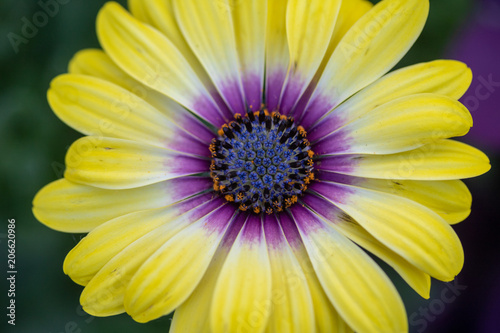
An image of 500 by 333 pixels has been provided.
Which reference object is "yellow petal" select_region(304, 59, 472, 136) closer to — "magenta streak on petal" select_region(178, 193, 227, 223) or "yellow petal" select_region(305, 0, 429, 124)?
"yellow petal" select_region(305, 0, 429, 124)

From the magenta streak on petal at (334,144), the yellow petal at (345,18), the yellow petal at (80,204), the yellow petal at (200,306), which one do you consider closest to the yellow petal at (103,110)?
the yellow petal at (80,204)

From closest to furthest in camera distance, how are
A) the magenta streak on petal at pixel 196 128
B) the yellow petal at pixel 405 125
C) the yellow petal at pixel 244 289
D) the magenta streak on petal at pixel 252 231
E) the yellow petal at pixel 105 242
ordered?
the yellow petal at pixel 244 289
the yellow petal at pixel 405 125
the yellow petal at pixel 105 242
the magenta streak on petal at pixel 252 231
the magenta streak on petal at pixel 196 128

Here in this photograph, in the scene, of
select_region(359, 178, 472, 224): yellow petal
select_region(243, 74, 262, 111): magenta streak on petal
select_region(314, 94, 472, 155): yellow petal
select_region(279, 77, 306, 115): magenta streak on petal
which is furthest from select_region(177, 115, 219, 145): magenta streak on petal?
select_region(359, 178, 472, 224): yellow petal

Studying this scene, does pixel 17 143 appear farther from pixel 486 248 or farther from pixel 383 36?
pixel 486 248

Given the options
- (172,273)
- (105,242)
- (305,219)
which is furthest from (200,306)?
(305,219)

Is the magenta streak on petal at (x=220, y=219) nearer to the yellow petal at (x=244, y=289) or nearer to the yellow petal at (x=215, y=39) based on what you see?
the yellow petal at (x=244, y=289)

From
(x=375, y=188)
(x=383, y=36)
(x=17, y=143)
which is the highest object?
(x=383, y=36)

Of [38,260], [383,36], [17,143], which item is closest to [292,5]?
[383,36]

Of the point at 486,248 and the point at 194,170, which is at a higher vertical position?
the point at 194,170
